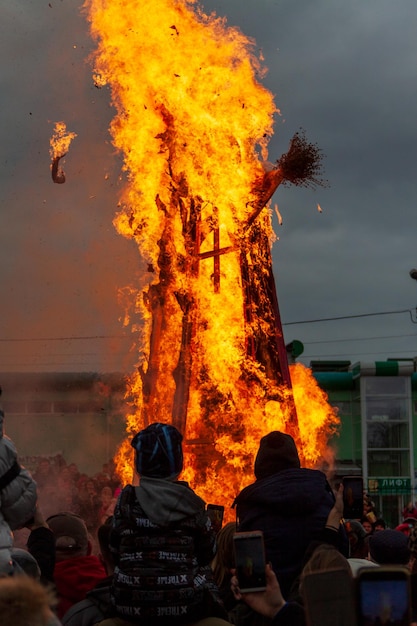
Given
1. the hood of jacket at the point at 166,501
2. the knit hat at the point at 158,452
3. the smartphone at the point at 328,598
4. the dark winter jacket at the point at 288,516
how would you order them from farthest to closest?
the dark winter jacket at the point at 288,516, the knit hat at the point at 158,452, the hood of jacket at the point at 166,501, the smartphone at the point at 328,598

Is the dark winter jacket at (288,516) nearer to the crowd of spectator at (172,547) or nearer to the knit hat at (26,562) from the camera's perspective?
the crowd of spectator at (172,547)

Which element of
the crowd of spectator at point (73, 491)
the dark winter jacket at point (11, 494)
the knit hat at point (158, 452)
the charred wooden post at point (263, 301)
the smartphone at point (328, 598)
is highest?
the charred wooden post at point (263, 301)

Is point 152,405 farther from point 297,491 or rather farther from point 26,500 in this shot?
point 26,500

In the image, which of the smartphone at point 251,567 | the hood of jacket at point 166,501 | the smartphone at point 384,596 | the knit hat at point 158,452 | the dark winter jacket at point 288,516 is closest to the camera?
the smartphone at point 384,596

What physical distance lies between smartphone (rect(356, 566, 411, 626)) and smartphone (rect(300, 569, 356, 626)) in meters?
0.37

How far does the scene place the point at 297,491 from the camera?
479cm

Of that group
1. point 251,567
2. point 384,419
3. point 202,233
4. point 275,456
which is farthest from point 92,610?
point 384,419

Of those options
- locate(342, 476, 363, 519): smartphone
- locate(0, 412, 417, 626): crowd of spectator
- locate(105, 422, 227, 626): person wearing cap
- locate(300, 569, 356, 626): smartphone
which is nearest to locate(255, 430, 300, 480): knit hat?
locate(0, 412, 417, 626): crowd of spectator

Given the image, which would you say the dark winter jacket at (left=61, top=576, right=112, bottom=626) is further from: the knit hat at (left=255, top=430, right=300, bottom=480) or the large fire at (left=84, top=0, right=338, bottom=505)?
the large fire at (left=84, top=0, right=338, bottom=505)

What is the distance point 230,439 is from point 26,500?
27.6 feet

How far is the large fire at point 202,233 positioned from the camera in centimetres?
1219

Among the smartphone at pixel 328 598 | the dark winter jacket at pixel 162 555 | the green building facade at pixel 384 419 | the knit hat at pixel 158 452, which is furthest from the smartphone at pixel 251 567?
the green building facade at pixel 384 419

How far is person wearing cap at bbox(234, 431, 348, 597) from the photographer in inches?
187

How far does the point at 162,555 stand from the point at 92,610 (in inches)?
22.2
